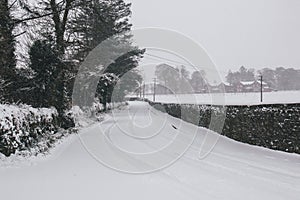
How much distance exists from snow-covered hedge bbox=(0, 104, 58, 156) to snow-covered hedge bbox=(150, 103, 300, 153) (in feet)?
25.8

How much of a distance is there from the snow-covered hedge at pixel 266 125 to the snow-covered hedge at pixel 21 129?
7.85 meters

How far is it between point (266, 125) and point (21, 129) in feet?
27.4

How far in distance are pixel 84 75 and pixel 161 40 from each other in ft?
43.2

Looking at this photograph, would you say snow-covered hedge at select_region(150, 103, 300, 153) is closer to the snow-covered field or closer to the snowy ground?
the snowy ground

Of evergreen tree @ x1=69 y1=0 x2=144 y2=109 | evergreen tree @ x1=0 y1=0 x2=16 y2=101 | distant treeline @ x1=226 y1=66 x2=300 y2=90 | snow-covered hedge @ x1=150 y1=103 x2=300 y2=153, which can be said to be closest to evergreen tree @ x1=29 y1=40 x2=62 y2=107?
evergreen tree @ x1=0 y1=0 x2=16 y2=101

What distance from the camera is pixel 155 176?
7.63 m

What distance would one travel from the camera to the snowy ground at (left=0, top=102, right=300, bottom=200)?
6.18m

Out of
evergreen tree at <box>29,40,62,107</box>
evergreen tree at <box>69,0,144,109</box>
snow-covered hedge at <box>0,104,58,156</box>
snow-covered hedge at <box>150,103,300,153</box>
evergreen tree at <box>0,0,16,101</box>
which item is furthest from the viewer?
evergreen tree at <box>69,0,144,109</box>

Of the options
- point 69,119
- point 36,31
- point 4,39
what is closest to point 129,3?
point 36,31

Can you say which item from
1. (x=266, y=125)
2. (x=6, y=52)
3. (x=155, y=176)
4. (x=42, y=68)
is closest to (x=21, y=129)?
(x=155, y=176)

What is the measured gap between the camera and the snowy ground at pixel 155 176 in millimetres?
6180

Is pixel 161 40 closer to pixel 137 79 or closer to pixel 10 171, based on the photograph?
pixel 10 171

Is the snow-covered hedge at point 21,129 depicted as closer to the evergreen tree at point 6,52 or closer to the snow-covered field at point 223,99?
the evergreen tree at point 6,52

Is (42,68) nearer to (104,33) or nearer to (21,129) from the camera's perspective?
(21,129)
